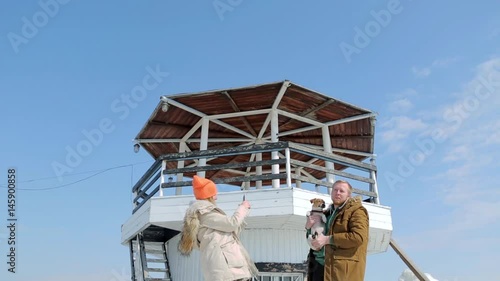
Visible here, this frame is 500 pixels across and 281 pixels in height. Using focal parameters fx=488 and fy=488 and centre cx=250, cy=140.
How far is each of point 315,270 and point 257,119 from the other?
29.8 feet

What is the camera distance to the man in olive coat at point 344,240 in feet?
14.4

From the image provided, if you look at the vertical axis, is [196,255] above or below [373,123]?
below

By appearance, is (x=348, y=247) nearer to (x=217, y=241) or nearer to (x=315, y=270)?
(x=315, y=270)

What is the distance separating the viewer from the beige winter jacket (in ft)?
15.1

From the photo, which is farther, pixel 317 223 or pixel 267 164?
pixel 267 164

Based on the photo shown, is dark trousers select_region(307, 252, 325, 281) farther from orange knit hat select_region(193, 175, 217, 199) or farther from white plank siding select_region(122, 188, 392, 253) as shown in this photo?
white plank siding select_region(122, 188, 392, 253)

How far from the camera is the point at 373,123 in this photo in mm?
12977

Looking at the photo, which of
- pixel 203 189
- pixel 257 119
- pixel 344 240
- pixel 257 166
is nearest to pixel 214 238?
pixel 203 189

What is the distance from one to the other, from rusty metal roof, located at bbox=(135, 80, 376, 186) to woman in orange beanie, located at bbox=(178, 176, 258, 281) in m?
6.38

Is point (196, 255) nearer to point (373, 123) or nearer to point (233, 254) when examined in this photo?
point (373, 123)

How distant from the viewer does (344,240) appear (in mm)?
4379

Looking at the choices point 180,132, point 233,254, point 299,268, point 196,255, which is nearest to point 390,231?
point 299,268

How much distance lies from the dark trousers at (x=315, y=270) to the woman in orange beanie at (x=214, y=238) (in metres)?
0.64

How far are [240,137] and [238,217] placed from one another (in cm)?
1052
